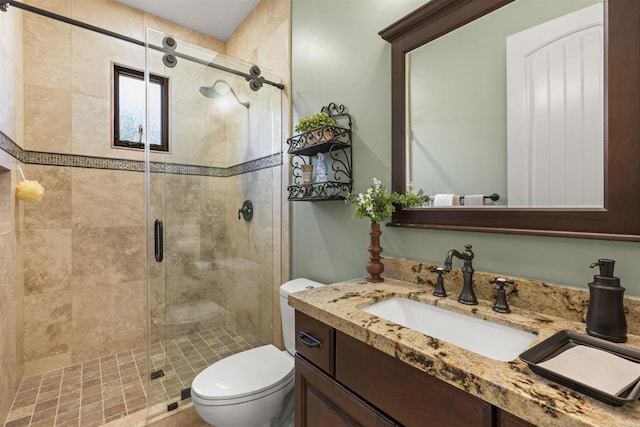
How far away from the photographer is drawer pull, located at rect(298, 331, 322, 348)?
956mm

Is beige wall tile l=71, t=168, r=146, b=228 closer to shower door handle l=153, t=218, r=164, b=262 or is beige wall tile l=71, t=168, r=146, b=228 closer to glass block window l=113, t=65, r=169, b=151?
glass block window l=113, t=65, r=169, b=151

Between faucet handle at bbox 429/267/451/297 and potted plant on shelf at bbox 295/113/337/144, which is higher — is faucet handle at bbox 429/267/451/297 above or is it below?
below

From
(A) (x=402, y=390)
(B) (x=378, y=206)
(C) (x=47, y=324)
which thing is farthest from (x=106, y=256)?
(A) (x=402, y=390)

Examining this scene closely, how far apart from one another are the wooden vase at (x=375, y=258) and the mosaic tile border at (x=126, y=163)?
1044 millimetres

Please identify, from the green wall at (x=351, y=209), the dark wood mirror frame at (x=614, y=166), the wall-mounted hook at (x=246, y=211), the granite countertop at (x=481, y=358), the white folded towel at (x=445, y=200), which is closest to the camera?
the granite countertop at (x=481, y=358)

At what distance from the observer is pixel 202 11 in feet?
8.07

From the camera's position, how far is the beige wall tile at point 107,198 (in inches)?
88.3

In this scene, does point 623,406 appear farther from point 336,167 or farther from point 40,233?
point 40,233

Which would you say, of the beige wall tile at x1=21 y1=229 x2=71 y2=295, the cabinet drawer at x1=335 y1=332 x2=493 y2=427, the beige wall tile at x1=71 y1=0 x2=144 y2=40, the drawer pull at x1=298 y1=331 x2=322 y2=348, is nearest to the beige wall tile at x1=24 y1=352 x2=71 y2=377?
the beige wall tile at x1=21 y1=229 x2=71 y2=295

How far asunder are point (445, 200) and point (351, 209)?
0.54 m

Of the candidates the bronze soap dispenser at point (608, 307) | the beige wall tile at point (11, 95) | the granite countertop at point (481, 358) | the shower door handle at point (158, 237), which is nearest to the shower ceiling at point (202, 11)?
the beige wall tile at point (11, 95)

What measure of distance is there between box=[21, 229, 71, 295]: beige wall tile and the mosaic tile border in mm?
516

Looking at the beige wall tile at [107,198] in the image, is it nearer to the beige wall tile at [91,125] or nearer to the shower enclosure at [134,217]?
the shower enclosure at [134,217]

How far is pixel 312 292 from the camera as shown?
1114 millimetres
